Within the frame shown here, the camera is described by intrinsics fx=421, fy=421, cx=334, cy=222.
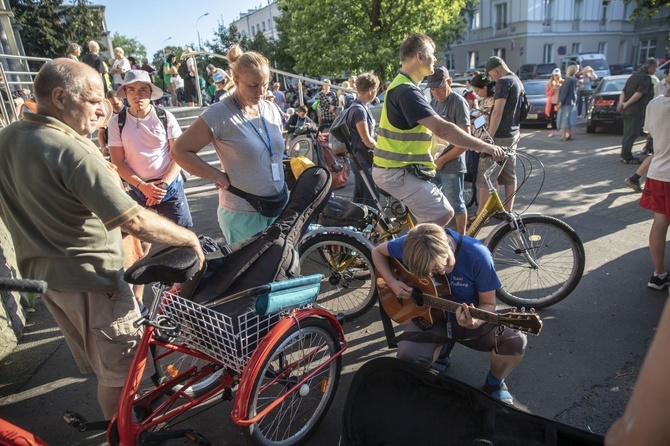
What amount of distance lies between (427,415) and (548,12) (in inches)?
1606

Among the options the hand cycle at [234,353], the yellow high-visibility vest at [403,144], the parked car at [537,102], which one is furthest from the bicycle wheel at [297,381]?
the parked car at [537,102]

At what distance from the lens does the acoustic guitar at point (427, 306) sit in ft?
7.02

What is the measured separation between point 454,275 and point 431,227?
0.34 m

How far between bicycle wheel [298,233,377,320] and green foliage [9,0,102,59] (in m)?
28.1

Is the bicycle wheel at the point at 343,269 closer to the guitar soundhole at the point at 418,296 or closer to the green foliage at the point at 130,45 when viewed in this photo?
the guitar soundhole at the point at 418,296

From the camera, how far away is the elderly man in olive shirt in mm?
1681

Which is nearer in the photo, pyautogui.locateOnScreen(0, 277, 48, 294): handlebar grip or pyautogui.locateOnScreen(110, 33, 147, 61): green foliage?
pyautogui.locateOnScreen(0, 277, 48, 294): handlebar grip

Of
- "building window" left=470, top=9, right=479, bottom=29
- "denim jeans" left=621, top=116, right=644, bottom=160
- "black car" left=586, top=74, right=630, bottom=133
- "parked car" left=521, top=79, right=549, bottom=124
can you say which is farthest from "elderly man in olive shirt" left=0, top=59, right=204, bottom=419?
"building window" left=470, top=9, right=479, bottom=29

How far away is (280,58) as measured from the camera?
37.3m

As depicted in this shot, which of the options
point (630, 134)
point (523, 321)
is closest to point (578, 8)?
point (630, 134)

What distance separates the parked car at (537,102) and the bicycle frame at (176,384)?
39.3 feet

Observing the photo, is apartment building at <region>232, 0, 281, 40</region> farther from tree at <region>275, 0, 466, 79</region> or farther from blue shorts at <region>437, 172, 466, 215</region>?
blue shorts at <region>437, 172, 466, 215</region>

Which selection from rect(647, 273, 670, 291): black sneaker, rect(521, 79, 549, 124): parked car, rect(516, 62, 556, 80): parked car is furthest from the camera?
rect(516, 62, 556, 80): parked car

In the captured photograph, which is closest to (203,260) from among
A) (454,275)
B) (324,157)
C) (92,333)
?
(92,333)
